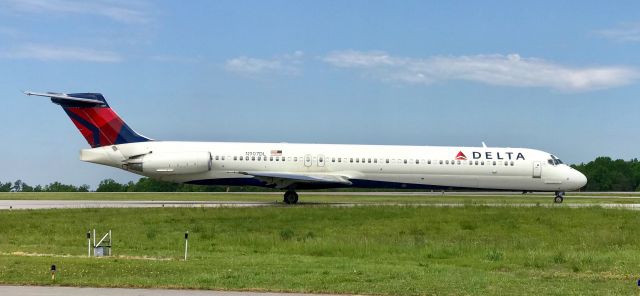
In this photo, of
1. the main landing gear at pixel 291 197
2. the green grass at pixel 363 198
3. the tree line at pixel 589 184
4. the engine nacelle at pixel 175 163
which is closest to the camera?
the engine nacelle at pixel 175 163

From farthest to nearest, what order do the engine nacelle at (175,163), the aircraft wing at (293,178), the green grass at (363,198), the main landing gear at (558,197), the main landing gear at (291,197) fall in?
the green grass at (363,198)
the main landing gear at (558,197)
the main landing gear at (291,197)
the engine nacelle at (175,163)
the aircraft wing at (293,178)

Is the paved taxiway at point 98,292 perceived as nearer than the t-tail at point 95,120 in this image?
Yes

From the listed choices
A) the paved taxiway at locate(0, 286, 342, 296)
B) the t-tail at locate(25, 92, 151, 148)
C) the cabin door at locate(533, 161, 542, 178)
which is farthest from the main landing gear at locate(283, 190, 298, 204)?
the paved taxiway at locate(0, 286, 342, 296)

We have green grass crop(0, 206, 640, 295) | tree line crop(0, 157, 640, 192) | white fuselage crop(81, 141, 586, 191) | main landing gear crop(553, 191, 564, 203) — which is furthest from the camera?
tree line crop(0, 157, 640, 192)

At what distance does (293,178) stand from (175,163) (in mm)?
6270

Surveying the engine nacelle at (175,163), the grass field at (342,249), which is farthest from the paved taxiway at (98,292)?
the engine nacelle at (175,163)

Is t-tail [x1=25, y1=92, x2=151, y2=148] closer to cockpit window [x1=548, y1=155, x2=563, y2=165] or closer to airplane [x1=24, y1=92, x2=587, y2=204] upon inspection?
airplane [x1=24, y1=92, x2=587, y2=204]

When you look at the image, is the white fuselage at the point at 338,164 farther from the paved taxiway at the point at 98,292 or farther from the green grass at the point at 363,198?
the paved taxiway at the point at 98,292

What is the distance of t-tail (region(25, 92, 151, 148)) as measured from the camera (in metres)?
36.2

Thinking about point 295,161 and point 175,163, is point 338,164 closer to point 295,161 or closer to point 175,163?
point 295,161

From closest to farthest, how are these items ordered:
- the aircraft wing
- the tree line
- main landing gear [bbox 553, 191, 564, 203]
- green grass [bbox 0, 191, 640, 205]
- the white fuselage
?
the aircraft wing < the white fuselage < main landing gear [bbox 553, 191, 564, 203] < green grass [bbox 0, 191, 640, 205] < the tree line

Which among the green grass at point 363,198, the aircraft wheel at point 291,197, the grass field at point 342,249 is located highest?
the aircraft wheel at point 291,197

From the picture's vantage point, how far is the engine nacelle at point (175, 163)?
117ft

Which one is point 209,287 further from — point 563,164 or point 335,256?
point 563,164
